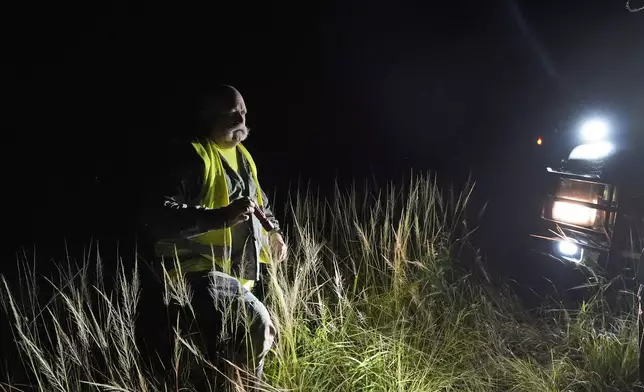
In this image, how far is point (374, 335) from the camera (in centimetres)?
256

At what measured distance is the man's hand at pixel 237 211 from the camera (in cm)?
205

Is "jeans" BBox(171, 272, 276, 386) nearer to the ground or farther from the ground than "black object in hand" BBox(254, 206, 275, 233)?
nearer to the ground

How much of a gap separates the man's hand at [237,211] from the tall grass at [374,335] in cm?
25

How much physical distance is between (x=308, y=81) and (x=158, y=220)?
6833mm

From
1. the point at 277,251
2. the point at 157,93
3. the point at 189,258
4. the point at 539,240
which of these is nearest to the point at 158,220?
the point at 189,258

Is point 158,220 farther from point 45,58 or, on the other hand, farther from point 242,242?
point 45,58

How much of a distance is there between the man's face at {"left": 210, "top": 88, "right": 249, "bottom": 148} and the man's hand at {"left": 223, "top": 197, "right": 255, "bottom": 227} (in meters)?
0.38

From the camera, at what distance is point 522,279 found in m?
3.96

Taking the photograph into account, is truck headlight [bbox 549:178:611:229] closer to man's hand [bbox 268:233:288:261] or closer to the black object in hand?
man's hand [bbox 268:233:288:261]

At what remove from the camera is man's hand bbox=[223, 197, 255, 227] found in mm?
2051

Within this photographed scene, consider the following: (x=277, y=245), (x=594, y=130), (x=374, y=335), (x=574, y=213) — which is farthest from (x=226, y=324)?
(x=594, y=130)

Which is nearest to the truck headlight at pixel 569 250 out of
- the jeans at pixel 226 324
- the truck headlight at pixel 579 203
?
the truck headlight at pixel 579 203

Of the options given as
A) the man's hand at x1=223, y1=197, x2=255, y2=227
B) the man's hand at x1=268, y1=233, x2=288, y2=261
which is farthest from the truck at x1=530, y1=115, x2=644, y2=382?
the man's hand at x1=223, y1=197, x2=255, y2=227

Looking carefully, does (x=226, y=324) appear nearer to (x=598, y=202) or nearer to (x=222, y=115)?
(x=222, y=115)
